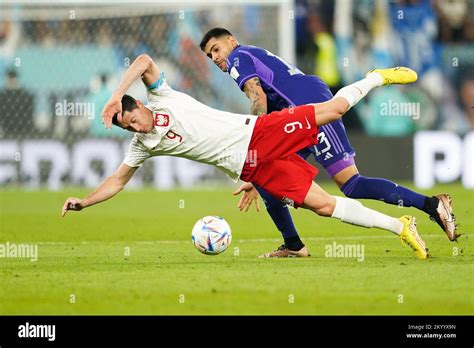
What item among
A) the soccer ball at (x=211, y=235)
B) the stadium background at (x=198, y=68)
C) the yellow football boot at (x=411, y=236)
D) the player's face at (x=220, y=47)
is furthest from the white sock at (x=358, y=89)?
the stadium background at (x=198, y=68)

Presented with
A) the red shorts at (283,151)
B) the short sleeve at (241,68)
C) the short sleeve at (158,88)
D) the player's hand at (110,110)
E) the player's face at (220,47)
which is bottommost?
the red shorts at (283,151)

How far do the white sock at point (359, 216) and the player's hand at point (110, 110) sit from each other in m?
2.10

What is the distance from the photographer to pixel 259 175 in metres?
8.51

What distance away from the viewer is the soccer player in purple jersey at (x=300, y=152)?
30.0 ft

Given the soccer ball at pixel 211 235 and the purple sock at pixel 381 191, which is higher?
the purple sock at pixel 381 191

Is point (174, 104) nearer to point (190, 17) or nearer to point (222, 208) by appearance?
point (222, 208)

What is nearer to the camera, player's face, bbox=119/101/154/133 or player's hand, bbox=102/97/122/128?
player's hand, bbox=102/97/122/128

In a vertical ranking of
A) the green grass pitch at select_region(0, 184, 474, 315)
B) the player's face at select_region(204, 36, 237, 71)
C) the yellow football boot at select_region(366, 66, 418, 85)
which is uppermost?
the player's face at select_region(204, 36, 237, 71)

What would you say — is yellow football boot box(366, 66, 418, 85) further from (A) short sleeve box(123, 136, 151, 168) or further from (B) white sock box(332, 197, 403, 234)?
(A) short sleeve box(123, 136, 151, 168)

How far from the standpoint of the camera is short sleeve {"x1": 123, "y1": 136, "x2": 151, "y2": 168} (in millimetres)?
8602

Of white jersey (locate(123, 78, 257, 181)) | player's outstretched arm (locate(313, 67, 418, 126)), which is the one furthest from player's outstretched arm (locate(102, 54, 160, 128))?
player's outstretched arm (locate(313, 67, 418, 126))

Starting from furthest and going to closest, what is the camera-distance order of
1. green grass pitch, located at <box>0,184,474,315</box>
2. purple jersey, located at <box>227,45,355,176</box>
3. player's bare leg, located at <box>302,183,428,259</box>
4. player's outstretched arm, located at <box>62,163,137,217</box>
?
purple jersey, located at <box>227,45,355,176</box>, player's outstretched arm, located at <box>62,163,137,217</box>, player's bare leg, located at <box>302,183,428,259</box>, green grass pitch, located at <box>0,184,474,315</box>

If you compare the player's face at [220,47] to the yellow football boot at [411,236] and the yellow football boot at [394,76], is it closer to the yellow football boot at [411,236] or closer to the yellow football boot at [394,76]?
the yellow football boot at [394,76]

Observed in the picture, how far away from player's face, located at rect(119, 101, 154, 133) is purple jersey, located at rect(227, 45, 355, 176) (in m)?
1.20
